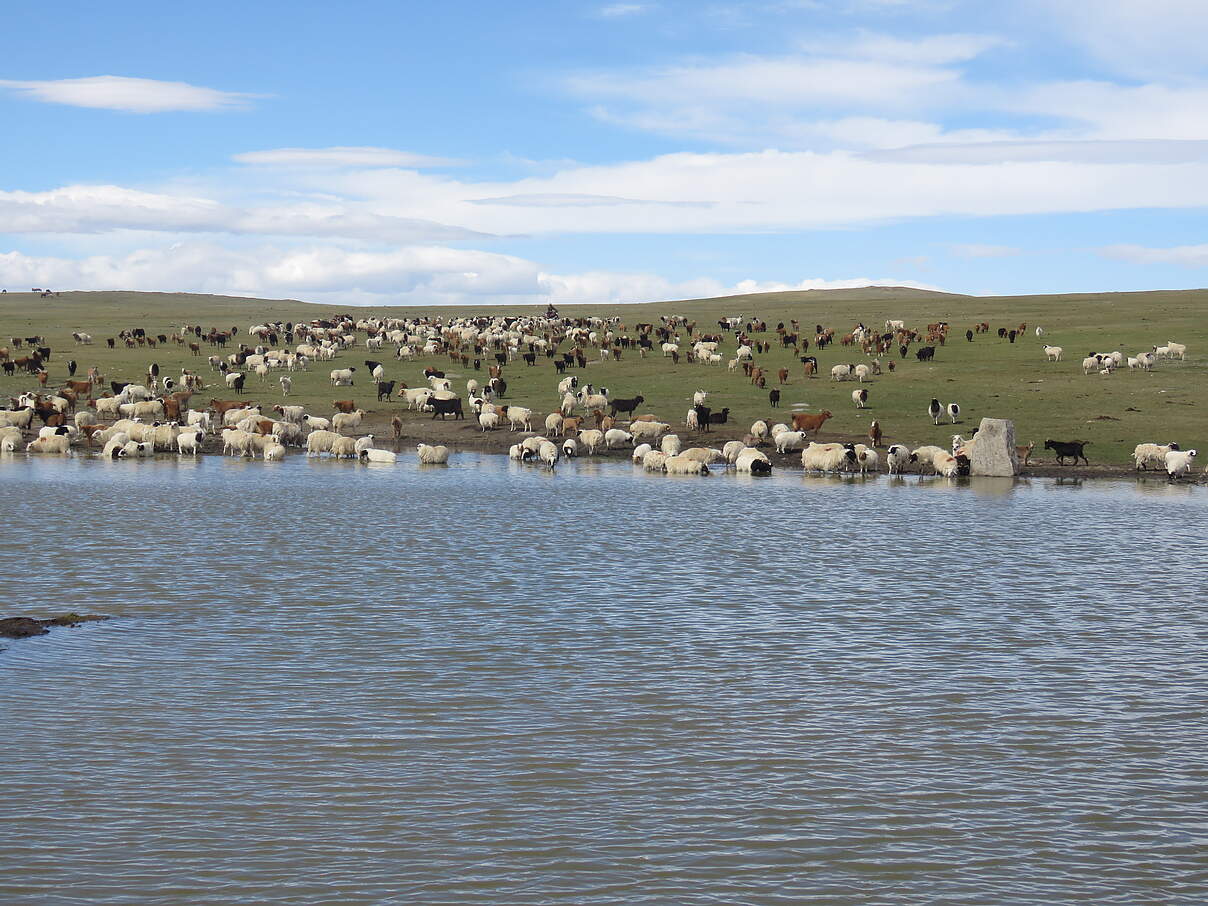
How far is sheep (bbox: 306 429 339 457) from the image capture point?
4014 cm

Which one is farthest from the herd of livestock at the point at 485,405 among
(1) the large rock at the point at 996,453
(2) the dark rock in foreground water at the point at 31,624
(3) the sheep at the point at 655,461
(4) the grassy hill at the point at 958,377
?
(2) the dark rock in foreground water at the point at 31,624

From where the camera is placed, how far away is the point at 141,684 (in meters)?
12.4

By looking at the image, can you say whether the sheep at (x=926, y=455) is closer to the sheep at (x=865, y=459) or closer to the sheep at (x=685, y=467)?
the sheep at (x=865, y=459)

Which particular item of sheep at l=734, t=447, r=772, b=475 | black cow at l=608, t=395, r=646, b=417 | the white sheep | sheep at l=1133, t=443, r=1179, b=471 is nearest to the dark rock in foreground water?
sheep at l=734, t=447, r=772, b=475

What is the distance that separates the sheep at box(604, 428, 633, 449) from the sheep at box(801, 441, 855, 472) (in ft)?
23.3

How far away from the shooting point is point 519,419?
44469 mm

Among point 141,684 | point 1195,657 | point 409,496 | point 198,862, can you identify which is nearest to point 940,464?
point 409,496

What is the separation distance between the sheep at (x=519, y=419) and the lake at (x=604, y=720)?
21.3m

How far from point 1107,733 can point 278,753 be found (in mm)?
7034

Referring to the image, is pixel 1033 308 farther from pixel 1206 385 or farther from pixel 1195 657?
pixel 1195 657

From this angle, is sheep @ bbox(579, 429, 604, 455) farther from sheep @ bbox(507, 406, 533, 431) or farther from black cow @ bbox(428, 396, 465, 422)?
black cow @ bbox(428, 396, 465, 422)

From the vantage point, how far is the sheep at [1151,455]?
1341 inches

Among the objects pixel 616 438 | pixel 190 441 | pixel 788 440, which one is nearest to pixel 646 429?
pixel 616 438

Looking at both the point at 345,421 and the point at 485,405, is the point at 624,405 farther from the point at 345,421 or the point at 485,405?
the point at 345,421
